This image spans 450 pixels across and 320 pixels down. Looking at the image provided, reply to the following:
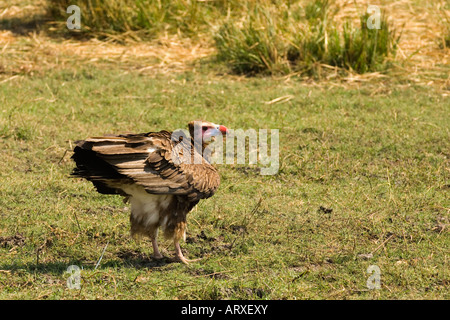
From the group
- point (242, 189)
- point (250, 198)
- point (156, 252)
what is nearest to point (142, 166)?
point (156, 252)

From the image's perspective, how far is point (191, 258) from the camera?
5551 mm

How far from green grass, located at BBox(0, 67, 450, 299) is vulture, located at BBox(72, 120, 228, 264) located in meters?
0.37

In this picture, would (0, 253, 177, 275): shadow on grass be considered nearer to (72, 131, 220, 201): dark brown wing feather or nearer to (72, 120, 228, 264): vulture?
(72, 120, 228, 264): vulture

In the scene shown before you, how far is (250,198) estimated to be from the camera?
6691 mm

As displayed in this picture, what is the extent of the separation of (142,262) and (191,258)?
0.40m

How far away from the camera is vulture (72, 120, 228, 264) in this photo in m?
4.79

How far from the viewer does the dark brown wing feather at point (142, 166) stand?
475 centimetres

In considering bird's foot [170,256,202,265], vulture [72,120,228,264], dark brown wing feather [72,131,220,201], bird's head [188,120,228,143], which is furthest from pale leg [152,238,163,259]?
bird's head [188,120,228,143]

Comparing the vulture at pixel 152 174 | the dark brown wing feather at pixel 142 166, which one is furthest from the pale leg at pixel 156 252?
the dark brown wing feather at pixel 142 166

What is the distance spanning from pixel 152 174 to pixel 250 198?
1931 mm

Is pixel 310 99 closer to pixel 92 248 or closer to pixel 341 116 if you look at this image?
pixel 341 116

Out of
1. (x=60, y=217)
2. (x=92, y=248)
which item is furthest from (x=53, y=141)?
(x=92, y=248)

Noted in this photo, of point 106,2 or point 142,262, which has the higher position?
point 106,2
